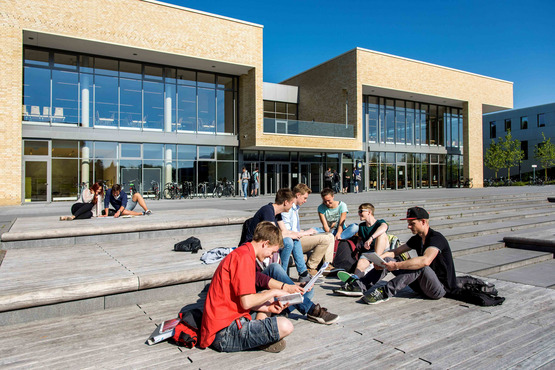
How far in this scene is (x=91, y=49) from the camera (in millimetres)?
19234

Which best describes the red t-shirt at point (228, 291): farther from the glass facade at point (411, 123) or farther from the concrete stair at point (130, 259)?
the glass facade at point (411, 123)

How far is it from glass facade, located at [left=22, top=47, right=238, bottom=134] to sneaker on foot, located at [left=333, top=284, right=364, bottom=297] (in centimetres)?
1876

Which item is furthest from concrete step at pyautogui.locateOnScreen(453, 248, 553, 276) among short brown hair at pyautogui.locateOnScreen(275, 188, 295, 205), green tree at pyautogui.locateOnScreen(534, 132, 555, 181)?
green tree at pyautogui.locateOnScreen(534, 132, 555, 181)

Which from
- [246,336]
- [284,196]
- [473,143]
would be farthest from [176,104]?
[473,143]

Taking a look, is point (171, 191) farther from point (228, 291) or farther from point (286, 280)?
point (228, 291)

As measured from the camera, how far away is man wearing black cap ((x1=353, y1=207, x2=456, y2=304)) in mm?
4461

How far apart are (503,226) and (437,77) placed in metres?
22.3

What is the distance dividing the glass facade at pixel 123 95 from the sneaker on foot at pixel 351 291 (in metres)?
18.8

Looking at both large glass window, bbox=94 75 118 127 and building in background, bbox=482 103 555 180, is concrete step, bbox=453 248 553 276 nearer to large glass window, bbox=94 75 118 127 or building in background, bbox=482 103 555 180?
large glass window, bbox=94 75 118 127

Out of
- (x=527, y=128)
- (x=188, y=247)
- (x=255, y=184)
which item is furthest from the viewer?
(x=527, y=128)

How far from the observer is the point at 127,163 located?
20.7 metres

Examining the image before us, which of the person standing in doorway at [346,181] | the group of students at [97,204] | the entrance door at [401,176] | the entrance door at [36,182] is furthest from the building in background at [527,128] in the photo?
the group of students at [97,204]

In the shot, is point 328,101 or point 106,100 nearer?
point 106,100

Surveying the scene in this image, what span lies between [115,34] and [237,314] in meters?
19.1
